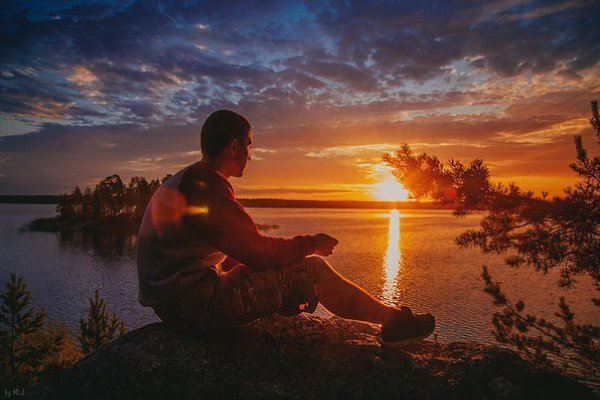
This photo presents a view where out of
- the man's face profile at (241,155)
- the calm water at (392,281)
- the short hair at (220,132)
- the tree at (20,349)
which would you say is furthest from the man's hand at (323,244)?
the tree at (20,349)

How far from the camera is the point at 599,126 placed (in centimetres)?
465

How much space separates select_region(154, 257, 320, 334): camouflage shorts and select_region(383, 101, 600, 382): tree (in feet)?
9.37

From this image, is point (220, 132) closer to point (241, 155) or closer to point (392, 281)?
point (241, 155)

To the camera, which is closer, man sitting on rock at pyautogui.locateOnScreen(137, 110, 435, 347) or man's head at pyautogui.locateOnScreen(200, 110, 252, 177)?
man sitting on rock at pyautogui.locateOnScreen(137, 110, 435, 347)

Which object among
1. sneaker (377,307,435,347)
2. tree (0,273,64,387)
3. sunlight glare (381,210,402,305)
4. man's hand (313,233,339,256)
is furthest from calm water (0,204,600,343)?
man's hand (313,233,339,256)

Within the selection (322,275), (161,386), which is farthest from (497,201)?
(161,386)

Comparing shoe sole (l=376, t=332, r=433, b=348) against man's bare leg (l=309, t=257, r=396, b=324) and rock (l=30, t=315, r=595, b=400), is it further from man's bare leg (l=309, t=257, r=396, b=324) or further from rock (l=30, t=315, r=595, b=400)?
man's bare leg (l=309, t=257, r=396, b=324)

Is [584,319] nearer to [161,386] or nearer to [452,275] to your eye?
[452,275]

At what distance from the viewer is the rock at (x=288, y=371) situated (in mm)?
3184

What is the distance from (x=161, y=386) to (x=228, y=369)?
560 mm

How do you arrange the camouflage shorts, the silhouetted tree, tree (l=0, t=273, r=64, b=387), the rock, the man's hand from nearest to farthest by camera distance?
the rock, the camouflage shorts, the man's hand, tree (l=0, t=273, r=64, b=387), the silhouetted tree

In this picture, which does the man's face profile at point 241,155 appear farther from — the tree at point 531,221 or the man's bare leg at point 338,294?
the tree at point 531,221

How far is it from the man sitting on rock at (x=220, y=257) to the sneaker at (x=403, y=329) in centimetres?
34

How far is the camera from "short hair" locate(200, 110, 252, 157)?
3352 millimetres
